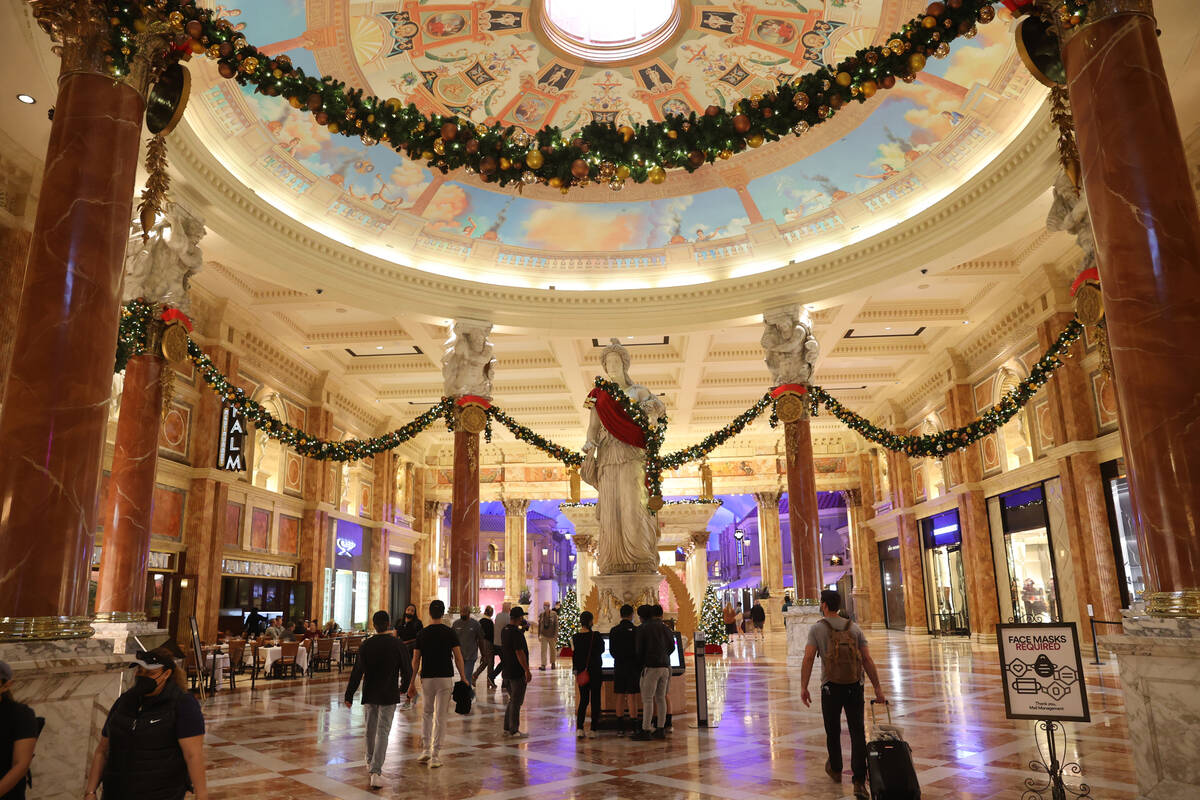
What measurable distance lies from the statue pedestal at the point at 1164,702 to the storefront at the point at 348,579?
17855 mm

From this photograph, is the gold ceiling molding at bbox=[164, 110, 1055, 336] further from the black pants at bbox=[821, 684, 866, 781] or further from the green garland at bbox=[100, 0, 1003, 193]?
the black pants at bbox=[821, 684, 866, 781]

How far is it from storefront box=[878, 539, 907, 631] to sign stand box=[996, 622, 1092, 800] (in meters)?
20.5

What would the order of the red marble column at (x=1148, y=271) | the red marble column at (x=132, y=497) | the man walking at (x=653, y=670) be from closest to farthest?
the red marble column at (x=1148, y=271)
the man walking at (x=653, y=670)
the red marble column at (x=132, y=497)

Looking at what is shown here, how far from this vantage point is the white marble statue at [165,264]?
29.6ft

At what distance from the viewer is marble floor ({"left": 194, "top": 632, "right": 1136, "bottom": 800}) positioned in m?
4.77

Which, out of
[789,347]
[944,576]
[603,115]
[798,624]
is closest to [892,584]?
[944,576]

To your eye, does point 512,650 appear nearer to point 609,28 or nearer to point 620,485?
point 620,485

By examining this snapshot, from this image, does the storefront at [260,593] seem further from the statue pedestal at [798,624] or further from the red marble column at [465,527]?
the statue pedestal at [798,624]

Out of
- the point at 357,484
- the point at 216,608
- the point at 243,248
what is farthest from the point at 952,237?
the point at 357,484

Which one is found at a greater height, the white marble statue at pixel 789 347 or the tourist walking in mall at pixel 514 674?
the white marble statue at pixel 789 347

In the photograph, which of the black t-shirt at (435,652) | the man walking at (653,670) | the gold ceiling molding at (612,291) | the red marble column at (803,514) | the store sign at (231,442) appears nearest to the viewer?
the black t-shirt at (435,652)

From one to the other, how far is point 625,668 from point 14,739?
4.74 m

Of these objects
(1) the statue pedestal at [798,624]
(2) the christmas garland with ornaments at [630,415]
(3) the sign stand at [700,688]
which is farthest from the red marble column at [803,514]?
(3) the sign stand at [700,688]

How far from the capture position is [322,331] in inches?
695
